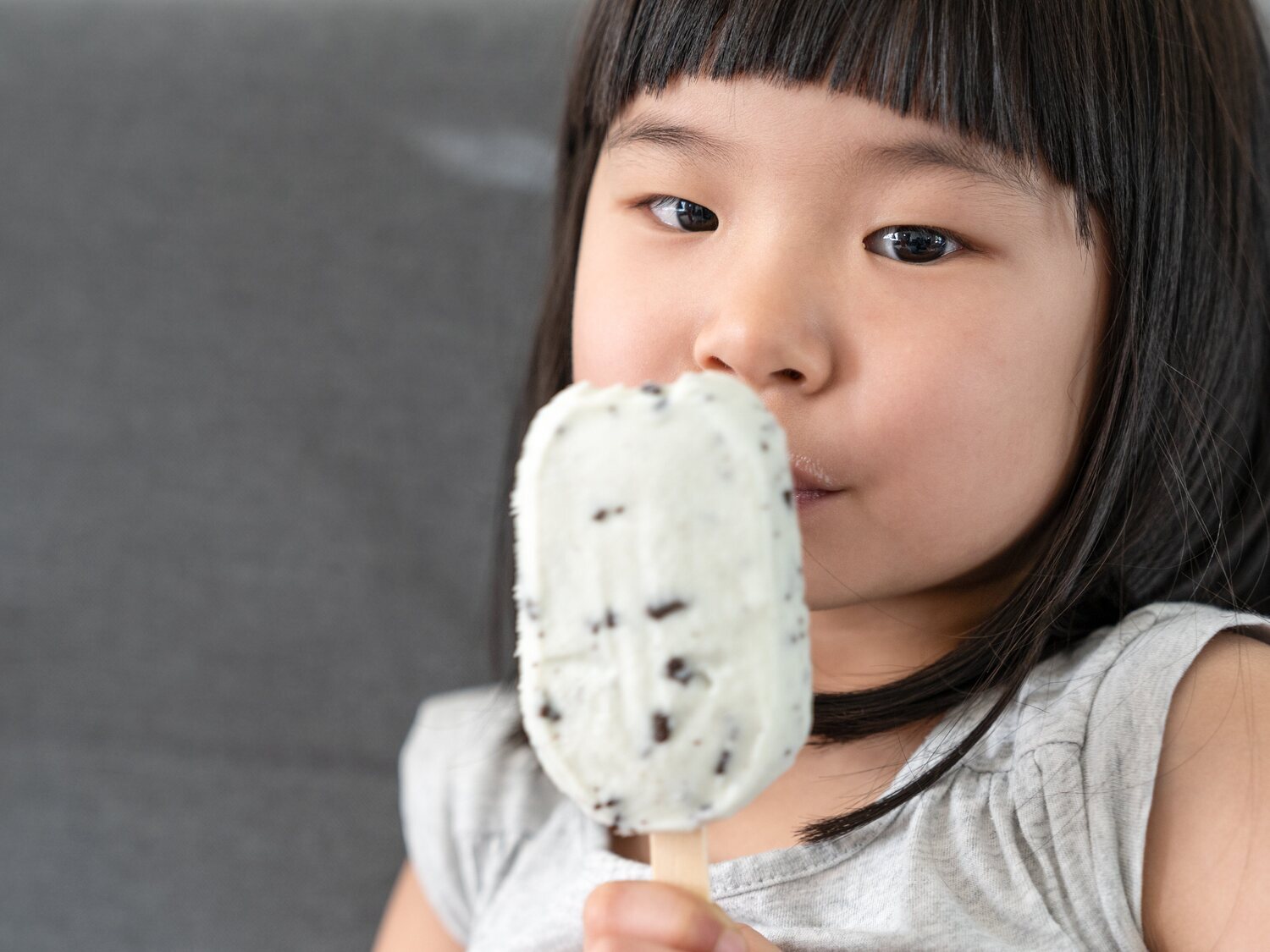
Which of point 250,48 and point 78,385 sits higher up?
point 250,48

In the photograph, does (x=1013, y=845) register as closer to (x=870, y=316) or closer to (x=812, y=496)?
(x=812, y=496)

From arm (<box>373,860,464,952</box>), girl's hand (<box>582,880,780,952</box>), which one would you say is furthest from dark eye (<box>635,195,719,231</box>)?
arm (<box>373,860,464,952</box>)

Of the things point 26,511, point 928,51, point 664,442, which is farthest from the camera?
point 26,511

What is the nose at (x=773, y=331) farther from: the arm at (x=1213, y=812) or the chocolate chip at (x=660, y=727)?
the arm at (x=1213, y=812)

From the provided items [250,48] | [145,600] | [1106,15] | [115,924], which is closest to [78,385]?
[145,600]

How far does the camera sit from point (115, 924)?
1545 mm

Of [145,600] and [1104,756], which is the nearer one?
[1104,756]

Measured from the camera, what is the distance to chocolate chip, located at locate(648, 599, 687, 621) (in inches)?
27.8

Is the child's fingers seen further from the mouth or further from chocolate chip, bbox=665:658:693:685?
the mouth

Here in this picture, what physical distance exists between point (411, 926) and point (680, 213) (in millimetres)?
822

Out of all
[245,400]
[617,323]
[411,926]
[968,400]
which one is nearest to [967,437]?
[968,400]

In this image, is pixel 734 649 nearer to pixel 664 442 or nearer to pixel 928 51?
pixel 664 442

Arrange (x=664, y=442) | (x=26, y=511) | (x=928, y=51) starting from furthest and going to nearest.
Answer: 1. (x=26, y=511)
2. (x=928, y=51)
3. (x=664, y=442)

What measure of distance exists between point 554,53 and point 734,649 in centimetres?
106
